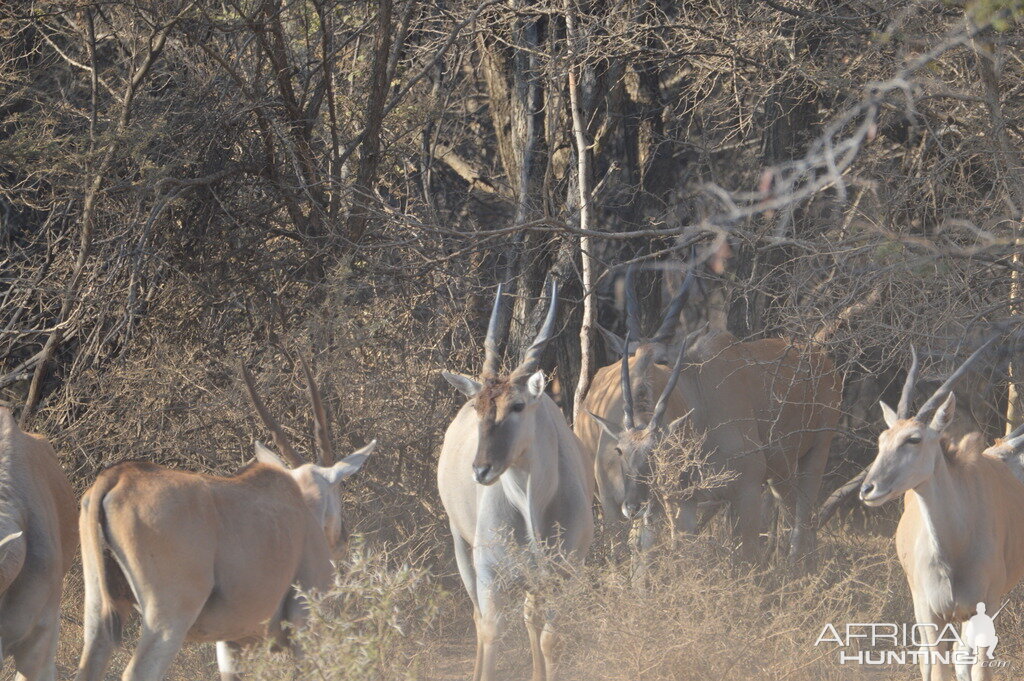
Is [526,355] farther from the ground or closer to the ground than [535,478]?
farther from the ground

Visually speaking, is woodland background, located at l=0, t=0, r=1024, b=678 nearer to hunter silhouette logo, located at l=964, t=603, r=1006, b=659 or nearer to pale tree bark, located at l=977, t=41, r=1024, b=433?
pale tree bark, located at l=977, t=41, r=1024, b=433

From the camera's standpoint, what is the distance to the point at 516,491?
5543 mm

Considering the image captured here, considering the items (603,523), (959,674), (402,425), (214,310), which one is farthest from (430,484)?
(959,674)

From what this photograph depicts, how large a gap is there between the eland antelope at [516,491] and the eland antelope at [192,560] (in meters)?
0.75

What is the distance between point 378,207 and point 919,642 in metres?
4.36

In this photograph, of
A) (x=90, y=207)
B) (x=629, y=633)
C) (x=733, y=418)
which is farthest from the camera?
(x=733, y=418)

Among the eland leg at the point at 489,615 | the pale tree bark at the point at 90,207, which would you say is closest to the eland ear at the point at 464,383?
the eland leg at the point at 489,615

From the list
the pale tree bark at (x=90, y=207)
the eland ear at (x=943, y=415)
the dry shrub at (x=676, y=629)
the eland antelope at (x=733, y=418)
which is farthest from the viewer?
the pale tree bark at (x=90, y=207)

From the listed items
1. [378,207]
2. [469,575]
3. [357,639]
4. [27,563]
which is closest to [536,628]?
[469,575]

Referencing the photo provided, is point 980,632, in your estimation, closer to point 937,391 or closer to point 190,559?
point 937,391

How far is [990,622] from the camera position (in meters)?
5.13

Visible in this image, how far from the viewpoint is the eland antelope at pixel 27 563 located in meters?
4.74

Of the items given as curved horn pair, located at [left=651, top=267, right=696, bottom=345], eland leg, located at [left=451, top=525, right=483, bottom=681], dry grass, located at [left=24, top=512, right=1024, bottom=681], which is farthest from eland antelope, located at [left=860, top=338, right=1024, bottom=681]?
curved horn pair, located at [left=651, top=267, right=696, bottom=345]

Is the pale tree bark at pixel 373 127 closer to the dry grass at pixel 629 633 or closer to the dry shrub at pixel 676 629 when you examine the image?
the dry grass at pixel 629 633
